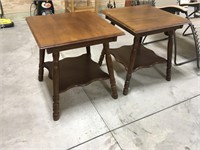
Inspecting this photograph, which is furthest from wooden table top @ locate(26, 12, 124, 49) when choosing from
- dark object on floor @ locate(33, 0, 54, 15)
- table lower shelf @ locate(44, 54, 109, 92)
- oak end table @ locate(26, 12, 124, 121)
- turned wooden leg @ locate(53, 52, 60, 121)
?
dark object on floor @ locate(33, 0, 54, 15)

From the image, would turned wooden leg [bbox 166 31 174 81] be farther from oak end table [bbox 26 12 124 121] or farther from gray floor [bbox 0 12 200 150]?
oak end table [bbox 26 12 124 121]

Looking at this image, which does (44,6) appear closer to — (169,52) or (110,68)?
(110,68)

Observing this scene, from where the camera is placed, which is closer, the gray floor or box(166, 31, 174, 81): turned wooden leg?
the gray floor

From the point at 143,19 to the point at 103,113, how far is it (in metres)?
0.88

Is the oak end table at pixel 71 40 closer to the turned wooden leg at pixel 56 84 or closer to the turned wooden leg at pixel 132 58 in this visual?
the turned wooden leg at pixel 56 84

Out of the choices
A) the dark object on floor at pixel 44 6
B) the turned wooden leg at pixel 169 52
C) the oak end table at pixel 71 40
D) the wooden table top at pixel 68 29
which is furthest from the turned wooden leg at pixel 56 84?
the dark object on floor at pixel 44 6

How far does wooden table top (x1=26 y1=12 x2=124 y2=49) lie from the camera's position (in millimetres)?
1296

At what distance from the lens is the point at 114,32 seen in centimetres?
143

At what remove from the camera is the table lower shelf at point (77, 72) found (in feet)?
5.18

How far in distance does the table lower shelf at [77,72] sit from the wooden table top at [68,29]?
0.38m

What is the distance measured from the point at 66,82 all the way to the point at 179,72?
1307 millimetres

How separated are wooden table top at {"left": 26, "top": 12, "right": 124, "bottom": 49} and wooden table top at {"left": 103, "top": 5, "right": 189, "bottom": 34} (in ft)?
0.53

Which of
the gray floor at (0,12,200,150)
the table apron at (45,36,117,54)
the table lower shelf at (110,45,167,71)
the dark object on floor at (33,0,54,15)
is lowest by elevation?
the gray floor at (0,12,200,150)

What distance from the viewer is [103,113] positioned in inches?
64.3
